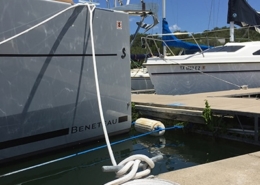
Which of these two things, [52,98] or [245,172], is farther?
[52,98]

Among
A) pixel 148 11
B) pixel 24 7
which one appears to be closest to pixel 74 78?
pixel 24 7

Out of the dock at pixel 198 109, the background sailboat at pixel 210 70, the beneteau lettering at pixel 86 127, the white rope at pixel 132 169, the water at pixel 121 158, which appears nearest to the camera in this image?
the white rope at pixel 132 169

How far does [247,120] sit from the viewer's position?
666cm

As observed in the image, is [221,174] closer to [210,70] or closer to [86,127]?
[86,127]

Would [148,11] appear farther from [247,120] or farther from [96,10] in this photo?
[247,120]

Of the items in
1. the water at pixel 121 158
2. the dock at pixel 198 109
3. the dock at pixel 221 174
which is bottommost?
the water at pixel 121 158

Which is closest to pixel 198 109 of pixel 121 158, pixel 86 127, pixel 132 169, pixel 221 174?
pixel 121 158

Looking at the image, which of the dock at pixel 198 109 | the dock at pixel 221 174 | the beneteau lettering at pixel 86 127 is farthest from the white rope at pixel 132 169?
the dock at pixel 198 109

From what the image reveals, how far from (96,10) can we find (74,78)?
1.21 m

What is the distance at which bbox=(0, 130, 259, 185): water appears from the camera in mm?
4516

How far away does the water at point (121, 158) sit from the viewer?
14.8 ft

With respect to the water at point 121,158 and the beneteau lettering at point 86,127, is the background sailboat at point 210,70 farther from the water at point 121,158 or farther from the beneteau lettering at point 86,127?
the beneteau lettering at point 86,127

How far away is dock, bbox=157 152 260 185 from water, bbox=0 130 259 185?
4.97ft

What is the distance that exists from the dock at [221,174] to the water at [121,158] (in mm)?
1514
